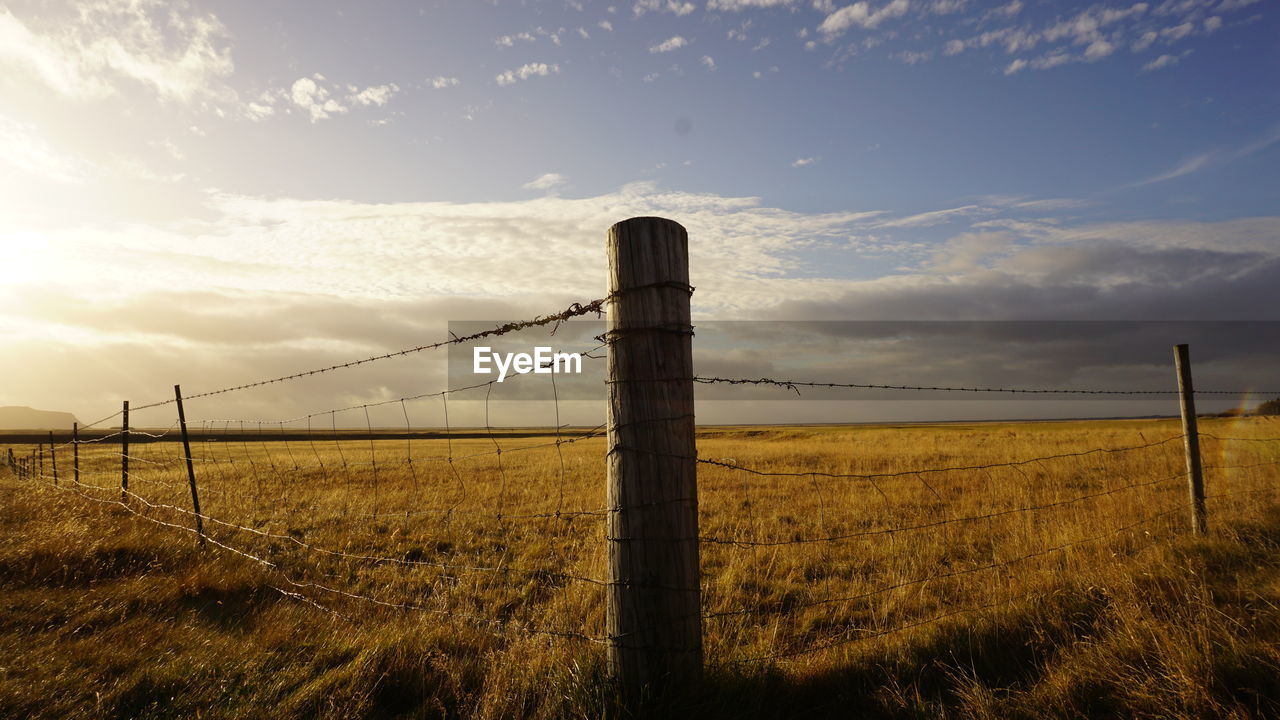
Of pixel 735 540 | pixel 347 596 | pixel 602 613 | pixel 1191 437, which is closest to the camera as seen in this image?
pixel 602 613

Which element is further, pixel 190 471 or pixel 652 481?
pixel 190 471

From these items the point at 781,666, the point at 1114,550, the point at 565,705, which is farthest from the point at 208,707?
the point at 1114,550

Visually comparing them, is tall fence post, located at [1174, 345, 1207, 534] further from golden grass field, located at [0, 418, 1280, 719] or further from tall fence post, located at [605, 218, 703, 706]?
tall fence post, located at [605, 218, 703, 706]

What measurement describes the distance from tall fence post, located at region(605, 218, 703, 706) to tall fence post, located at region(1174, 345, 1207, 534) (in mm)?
6149

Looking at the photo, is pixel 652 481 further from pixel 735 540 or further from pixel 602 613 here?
pixel 735 540

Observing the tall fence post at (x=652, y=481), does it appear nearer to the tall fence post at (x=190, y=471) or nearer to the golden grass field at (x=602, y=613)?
the golden grass field at (x=602, y=613)

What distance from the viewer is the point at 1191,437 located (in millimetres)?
6508

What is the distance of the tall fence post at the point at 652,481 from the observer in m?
2.95

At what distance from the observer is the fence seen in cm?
297

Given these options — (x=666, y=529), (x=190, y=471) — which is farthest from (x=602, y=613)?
(x=190, y=471)

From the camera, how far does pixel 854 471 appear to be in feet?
56.9

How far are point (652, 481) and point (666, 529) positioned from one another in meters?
0.23

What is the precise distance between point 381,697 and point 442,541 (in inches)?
204

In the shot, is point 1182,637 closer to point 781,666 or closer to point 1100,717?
point 1100,717
